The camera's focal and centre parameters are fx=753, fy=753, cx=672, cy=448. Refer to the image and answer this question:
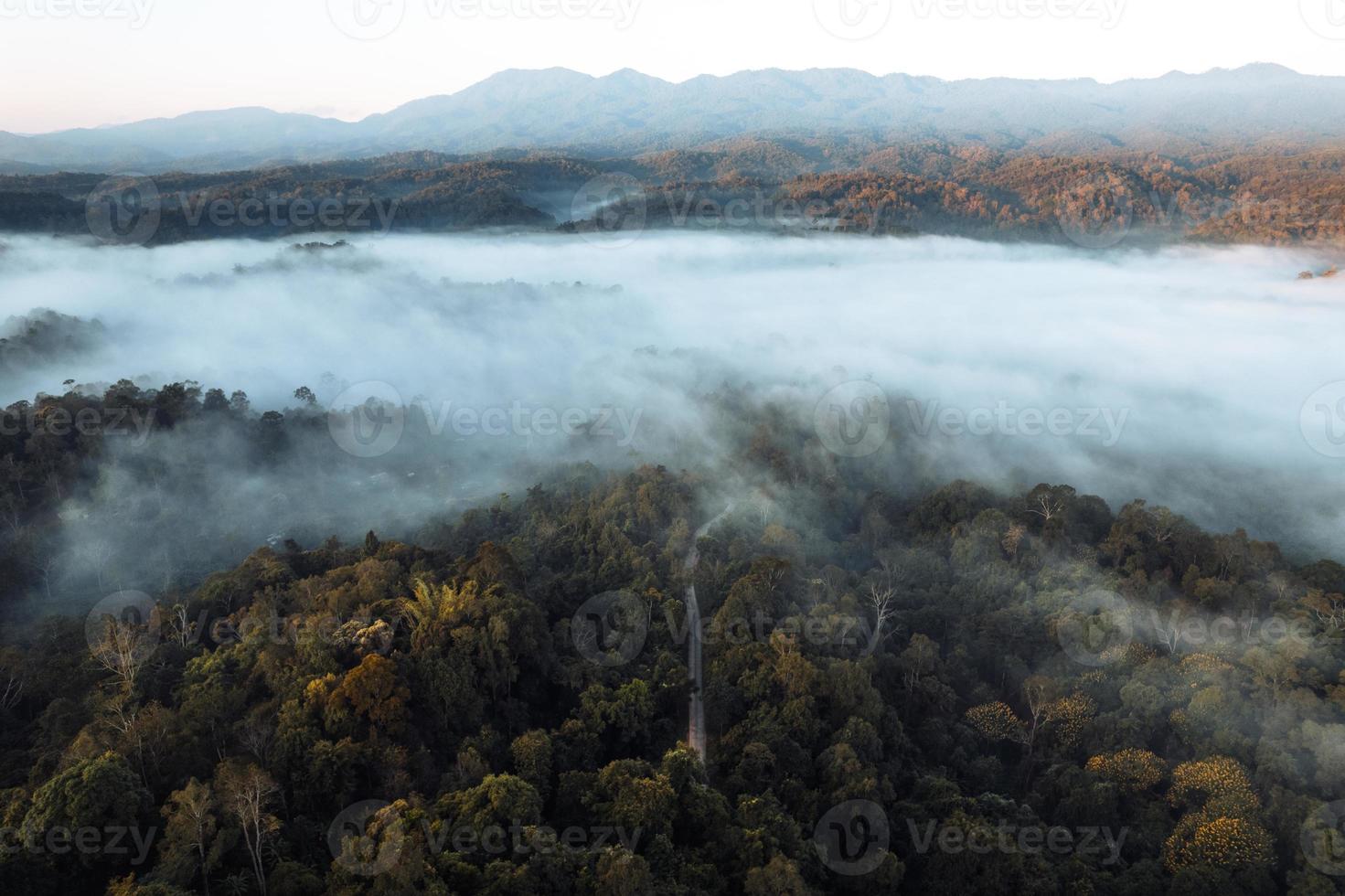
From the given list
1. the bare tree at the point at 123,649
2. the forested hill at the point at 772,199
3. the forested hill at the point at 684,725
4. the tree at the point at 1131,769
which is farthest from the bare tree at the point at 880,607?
the forested hill at the point at 772,199

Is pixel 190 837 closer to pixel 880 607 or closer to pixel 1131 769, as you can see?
pixel 880 607

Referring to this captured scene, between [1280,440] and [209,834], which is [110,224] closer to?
[209,834]

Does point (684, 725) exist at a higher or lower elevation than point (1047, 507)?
lower

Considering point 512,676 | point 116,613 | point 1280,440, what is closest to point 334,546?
point 116,613

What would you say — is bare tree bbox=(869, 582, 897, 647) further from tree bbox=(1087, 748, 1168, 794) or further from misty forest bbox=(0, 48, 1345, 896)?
tree bbox=(1087, 748, 1168, 794)

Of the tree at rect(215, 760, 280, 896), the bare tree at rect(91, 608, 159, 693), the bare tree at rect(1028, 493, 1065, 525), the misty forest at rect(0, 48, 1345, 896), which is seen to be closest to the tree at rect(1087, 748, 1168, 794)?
the misty forest at rect(0, 48, 1345, 896)

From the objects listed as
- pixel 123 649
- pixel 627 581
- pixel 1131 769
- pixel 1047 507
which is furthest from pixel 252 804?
pixel 1047 507
